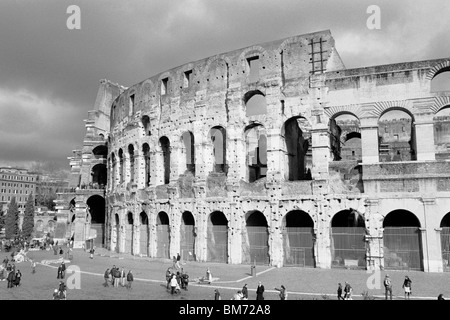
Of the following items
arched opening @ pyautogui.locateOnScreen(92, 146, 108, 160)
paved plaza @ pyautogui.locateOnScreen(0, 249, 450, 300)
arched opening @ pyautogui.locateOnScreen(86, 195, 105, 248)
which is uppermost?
arched opening @ pyautogui.locateOnScreen(92, 146, 108, 160)

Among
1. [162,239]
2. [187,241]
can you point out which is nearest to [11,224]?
[162,239]

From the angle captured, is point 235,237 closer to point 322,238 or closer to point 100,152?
point 322,238

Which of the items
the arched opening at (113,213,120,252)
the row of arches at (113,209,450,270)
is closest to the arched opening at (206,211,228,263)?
the row of arches at (113,209,450,270)

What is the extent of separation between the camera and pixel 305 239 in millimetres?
22000

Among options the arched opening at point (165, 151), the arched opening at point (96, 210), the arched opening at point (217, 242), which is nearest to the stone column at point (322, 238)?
the arched opening at point (217, 242)

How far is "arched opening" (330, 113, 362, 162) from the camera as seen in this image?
27.5 m

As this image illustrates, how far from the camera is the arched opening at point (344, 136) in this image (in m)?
27.5

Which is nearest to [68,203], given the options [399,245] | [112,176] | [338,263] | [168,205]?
[112,176]

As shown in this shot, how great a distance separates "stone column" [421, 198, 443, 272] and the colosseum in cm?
5

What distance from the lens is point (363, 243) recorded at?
68.1 ft

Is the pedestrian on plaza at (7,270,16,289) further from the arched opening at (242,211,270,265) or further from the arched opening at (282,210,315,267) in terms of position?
the arched opening at (282,210,315,267)

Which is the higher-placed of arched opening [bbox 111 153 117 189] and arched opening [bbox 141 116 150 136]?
arched opening [bbox 141 116 150 136]

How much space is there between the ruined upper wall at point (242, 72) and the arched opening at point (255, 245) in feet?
26.8

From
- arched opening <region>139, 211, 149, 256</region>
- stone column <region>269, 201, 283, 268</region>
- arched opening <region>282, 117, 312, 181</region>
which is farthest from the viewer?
arched opening <region>139, 211, 149, 256</region>
